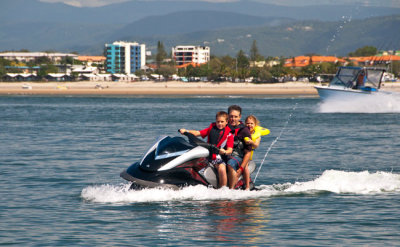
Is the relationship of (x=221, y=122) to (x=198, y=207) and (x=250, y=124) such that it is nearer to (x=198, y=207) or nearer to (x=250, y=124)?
(x=250, y=124)

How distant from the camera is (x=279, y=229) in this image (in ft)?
32.7

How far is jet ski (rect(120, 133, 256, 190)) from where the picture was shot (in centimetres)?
Answer: 1091

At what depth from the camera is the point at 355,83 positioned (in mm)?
50438

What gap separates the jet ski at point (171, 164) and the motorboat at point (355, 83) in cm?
4061

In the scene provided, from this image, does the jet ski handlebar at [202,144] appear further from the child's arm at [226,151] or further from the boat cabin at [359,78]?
the boat cabin at [359,78]

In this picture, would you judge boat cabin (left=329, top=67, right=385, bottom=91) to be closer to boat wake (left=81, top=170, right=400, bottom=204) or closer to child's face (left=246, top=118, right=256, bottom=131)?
boat wake (left=81, top=170, right=400, bottom=204)

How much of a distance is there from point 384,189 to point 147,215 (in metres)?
5.48

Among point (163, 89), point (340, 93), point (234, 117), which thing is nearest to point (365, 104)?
point (340, 93)

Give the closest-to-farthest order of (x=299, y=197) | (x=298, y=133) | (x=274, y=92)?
1. (x=299, y=197)
2. (x=298, y=133)
3. (x=274, y=92)

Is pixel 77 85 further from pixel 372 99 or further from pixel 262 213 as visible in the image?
pixel 262 213

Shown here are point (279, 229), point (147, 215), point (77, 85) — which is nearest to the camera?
point (279, 229)

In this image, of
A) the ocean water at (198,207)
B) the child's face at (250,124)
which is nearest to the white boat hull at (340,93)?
the ocean water at (198,207)

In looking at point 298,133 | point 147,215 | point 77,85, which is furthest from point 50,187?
point 77,85

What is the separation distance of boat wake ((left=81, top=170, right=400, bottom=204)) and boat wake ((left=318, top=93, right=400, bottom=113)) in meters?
37.1
